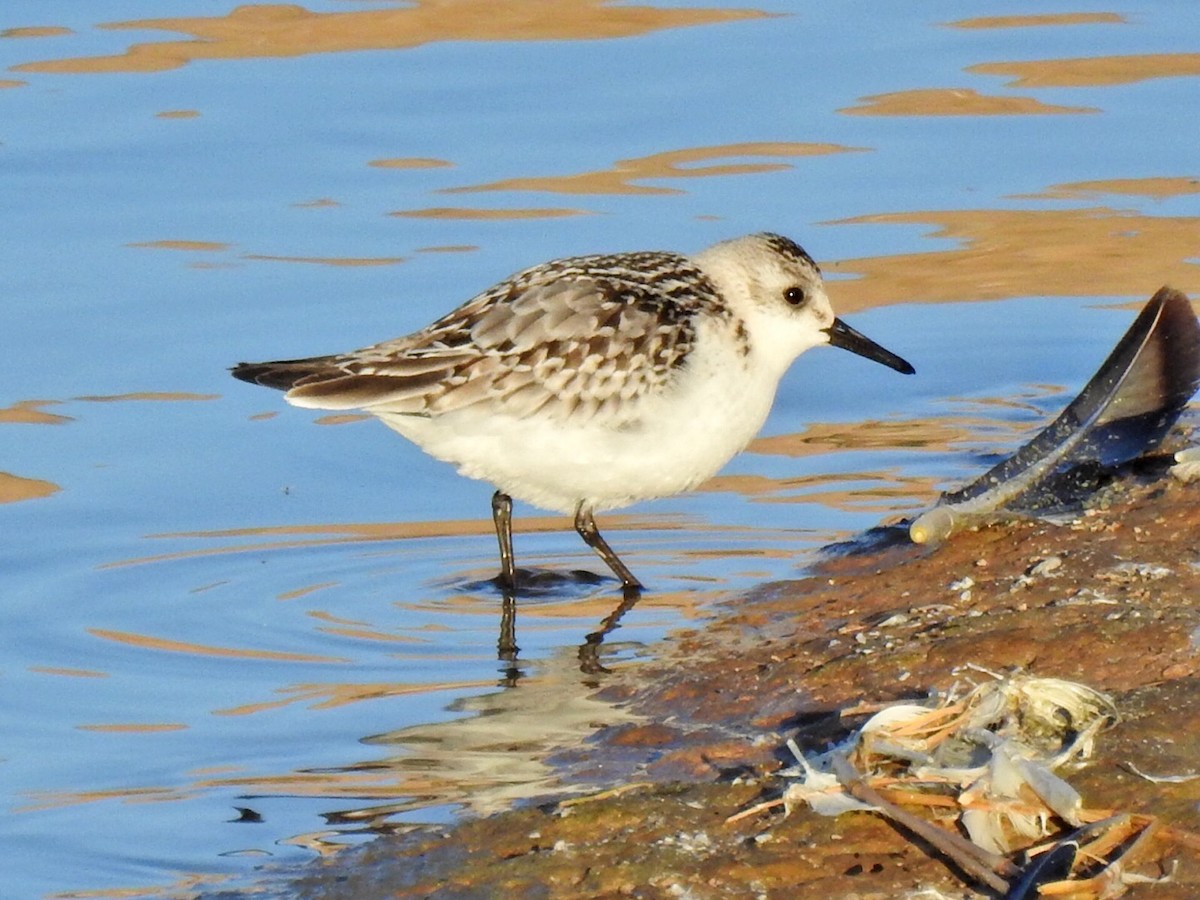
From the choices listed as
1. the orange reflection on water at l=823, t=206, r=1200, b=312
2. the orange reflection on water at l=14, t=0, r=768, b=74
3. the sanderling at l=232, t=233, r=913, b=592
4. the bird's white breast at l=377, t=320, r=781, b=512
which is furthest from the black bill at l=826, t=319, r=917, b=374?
the orange reflection on water at l=14, t=0, r=768, b=74

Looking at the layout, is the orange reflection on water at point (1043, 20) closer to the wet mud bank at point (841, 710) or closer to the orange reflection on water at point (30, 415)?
the orange reflection on water at point (30, 415)

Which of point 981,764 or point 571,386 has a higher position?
point 571,386

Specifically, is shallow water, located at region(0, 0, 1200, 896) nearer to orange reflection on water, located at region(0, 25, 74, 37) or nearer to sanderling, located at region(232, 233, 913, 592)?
orange reflection on water, located at region(0, 25, 74, 37)

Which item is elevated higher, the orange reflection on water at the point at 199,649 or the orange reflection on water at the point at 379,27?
the orange reflection on water at the point at 379,27

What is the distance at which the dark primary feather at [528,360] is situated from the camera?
23.2 feet

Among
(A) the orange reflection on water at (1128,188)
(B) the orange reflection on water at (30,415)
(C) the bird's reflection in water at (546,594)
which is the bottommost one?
(C) the bird's reflection in water at (546,594)

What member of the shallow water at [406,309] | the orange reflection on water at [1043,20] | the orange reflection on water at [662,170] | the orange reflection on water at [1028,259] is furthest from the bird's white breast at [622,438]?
the orange reflection on water at [1043,20]

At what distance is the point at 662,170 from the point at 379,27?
271 cm

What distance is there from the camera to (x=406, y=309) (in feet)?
32.4

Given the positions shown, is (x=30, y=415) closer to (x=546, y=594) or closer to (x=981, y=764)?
(x=546, y=594)

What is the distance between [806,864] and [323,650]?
2752mm

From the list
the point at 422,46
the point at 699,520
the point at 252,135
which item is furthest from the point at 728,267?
the point at 422,46

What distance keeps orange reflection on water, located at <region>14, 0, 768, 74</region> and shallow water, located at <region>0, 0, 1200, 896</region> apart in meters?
0.04

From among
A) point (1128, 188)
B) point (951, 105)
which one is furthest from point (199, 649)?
point (951, 105)
